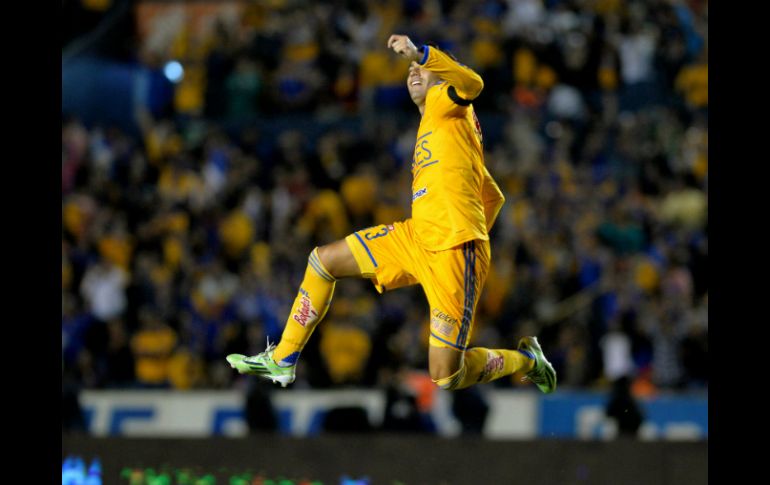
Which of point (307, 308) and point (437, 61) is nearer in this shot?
point (437, 61)

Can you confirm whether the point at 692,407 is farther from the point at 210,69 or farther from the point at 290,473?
the point at 210,69

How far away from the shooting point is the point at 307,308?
26.8ft

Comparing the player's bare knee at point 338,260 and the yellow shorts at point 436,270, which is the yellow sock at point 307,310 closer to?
the player's bare knee at point 338,260

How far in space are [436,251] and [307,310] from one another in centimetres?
106

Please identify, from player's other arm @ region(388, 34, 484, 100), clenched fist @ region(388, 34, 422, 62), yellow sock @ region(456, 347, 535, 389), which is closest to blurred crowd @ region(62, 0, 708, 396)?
yellow sock @ region(456, 347, 535, 389)

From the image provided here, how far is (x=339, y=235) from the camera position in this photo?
15406mm

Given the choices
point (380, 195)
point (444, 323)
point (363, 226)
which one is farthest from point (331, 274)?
point (380, 195)

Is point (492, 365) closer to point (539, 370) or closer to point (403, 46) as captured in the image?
point (539, 370)

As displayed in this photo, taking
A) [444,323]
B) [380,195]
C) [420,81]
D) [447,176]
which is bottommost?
[444,323]

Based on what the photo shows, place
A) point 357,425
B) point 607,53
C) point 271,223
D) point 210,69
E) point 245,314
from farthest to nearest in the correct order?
point 210,69, point 607,53, point 271,223, point 245,314, point 357,425

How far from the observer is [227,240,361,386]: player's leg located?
26.6 feet

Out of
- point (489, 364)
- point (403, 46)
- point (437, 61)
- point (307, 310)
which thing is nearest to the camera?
point (403, 46)
